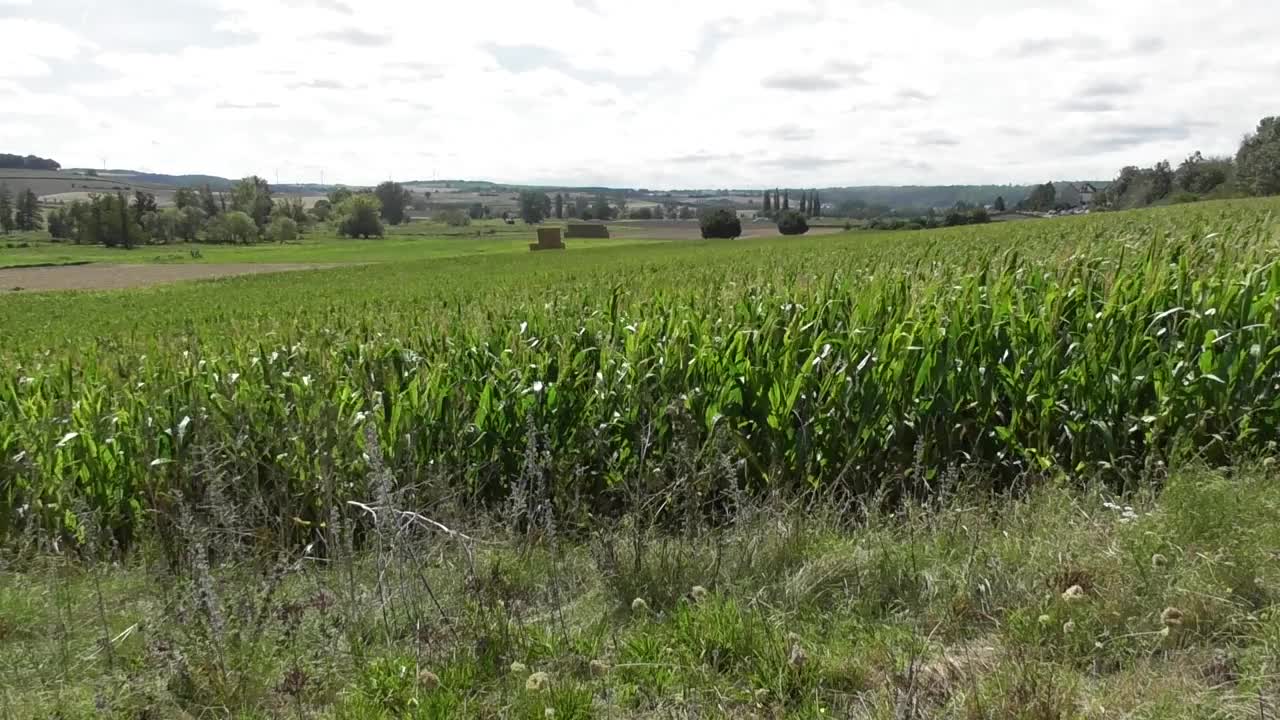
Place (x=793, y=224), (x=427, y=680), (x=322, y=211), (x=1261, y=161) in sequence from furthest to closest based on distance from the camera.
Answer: (x=322, y=211) → (x=793, y=224) → (x=1261, y=161) → (x=427, y=680)

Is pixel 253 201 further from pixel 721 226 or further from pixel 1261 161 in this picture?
pixel 1261 161

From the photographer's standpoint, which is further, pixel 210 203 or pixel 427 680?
pixel 210 203

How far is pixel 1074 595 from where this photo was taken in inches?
121

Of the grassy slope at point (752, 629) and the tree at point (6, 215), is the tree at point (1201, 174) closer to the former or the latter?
the grassy slope at point (752, 629)

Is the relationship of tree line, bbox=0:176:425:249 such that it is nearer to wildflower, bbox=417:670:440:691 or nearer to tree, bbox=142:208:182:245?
tree, bbox=142:208:182:245

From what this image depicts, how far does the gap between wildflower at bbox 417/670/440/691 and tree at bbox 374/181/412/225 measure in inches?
7614

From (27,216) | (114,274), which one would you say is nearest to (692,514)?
(114,274)

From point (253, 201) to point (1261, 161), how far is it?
524 feet

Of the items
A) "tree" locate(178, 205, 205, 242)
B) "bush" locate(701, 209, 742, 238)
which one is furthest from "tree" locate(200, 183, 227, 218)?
"bush" locate(701, 209, 742, 238)

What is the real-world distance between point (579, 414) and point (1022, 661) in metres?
3.33

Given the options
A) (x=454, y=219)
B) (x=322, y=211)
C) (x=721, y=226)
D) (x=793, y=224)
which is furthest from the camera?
(x=322, y=211)

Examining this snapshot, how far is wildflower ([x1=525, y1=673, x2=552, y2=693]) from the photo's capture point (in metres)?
2.82

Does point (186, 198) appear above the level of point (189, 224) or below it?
above

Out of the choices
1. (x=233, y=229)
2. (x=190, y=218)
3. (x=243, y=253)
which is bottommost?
(x=243, y=253)
